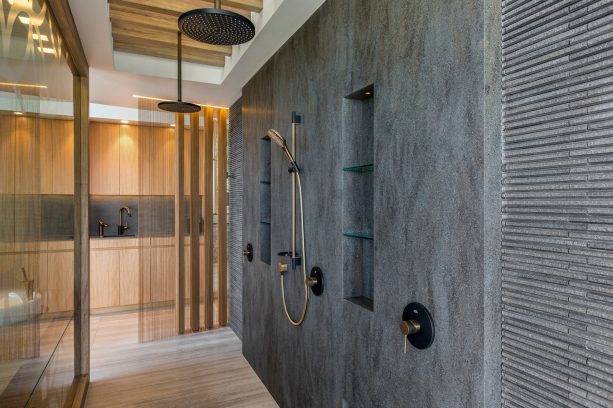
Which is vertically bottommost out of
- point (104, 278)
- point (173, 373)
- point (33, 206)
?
point (173, 373)

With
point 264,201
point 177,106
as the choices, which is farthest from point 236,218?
point 177,106

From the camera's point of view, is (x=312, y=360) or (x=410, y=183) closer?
(x=410, y=183)

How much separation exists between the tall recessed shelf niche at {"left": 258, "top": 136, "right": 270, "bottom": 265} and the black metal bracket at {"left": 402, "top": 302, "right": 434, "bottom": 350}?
1.84 meters

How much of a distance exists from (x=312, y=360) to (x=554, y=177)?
1.70 metres

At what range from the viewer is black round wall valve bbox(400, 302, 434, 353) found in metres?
1.28

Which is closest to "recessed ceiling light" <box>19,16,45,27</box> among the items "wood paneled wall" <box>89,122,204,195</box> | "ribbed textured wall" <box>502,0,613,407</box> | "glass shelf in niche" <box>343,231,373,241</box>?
"glass shelf in niche" <box>343,231,373,241</box>

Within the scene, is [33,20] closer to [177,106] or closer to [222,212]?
[177,106]

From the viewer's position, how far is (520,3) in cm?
106

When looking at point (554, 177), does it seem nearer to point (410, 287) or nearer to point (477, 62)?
point (477, 62)

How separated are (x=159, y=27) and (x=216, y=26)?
1.14 metres

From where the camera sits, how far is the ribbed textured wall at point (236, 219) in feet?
13.1

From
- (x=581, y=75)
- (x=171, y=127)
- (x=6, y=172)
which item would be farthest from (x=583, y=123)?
(x=171, y=127)

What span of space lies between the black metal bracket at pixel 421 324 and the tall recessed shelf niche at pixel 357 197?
0.49 metres

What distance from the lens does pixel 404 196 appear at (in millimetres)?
1418
